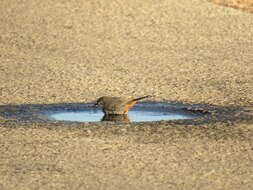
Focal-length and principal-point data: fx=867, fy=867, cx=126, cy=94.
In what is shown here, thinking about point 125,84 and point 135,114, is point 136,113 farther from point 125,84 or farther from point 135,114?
point 125,84

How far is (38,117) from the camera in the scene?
1027cm

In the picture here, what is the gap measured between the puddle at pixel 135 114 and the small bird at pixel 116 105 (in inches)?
2.4

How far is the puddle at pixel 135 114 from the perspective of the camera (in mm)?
10281

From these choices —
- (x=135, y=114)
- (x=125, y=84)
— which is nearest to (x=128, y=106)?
(x=135, y=114)

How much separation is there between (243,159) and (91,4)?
35.3 feet

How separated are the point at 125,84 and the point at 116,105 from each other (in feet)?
6.66

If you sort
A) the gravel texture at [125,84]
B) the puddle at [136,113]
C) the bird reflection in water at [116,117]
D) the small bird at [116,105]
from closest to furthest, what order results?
the gravel texture at [125,84]
the puddle at [136,113]
the bird reflection in water at [116,117]
the small bird at [116,105]

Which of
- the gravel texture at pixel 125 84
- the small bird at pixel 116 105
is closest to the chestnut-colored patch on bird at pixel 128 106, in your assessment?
the small bird at pixel 116 105

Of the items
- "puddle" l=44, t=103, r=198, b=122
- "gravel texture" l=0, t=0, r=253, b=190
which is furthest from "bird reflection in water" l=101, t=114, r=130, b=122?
"gravel texture" l=0, t=0, r=253, b=190

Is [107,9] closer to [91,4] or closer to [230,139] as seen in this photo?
[91,4]

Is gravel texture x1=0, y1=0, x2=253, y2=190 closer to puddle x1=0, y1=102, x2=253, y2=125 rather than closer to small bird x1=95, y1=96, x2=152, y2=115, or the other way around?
puddle x1=0, y1=102, x2=253, y2=125

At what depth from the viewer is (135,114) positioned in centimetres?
1062

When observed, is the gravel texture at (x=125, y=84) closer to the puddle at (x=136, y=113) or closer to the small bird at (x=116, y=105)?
the puddle at (x=136, y=113)

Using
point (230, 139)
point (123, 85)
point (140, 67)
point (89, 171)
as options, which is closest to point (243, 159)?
point (230, 139)
